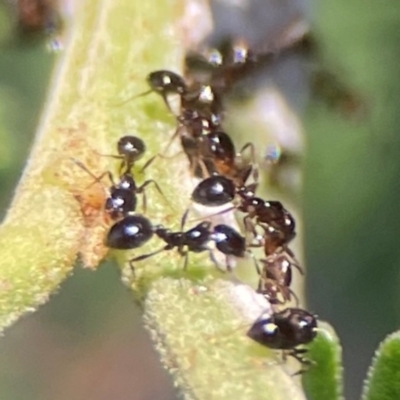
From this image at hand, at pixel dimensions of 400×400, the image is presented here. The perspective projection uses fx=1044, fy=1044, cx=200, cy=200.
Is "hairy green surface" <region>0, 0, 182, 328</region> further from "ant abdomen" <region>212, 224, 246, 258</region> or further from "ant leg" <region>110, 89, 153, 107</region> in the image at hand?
"ant abdomen" <region>212, 224, 246, 258</region>

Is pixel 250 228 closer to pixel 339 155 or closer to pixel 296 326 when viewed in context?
pixel 296 326

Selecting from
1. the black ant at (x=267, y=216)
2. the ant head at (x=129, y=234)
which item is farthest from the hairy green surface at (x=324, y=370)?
the black ant at (x=267, y=216)

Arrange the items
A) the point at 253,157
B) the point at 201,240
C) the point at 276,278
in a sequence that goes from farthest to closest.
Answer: the point at 253,157 < the point at 276,278 < the point at 201,240

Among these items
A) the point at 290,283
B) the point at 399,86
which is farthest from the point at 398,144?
the point at 290,283

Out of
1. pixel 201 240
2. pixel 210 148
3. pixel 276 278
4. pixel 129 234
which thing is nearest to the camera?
pixel 129 234

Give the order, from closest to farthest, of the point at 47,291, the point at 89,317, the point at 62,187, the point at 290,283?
1. the point at 47,291
2. the point at 62,187
3. the point at 290,283
4. the point at 89,317

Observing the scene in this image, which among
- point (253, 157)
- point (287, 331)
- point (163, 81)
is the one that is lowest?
point (287, 331)

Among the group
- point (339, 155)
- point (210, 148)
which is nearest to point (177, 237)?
point (210, 148)

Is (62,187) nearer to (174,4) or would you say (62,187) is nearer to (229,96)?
(174,4)
